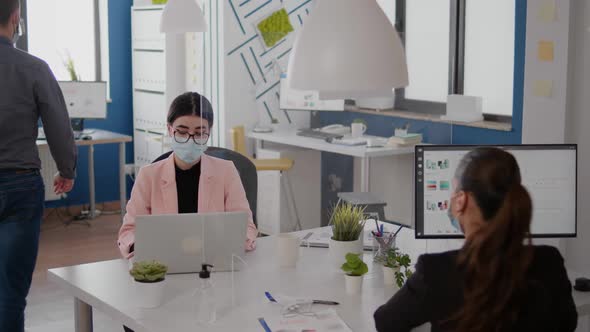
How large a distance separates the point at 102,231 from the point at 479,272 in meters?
5.06

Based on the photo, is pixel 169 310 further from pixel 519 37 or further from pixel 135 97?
pixel 135 97

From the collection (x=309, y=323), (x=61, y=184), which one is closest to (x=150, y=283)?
(x=309, y=323)

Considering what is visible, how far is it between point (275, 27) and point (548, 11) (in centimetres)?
309

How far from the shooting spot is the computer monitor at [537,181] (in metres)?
2.65

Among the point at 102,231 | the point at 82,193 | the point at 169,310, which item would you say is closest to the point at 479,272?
the point at 169,310

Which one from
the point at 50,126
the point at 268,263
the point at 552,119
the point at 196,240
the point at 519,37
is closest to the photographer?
the point at 196,240

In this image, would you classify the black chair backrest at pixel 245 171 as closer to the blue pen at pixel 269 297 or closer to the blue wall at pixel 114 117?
the blue pen at pixel 269 297

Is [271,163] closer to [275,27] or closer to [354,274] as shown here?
[275,27]

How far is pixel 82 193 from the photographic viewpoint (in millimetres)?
7133

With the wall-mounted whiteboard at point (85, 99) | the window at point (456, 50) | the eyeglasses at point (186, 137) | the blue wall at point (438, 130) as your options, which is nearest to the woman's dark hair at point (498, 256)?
the eyeglasses at point (186, 137)

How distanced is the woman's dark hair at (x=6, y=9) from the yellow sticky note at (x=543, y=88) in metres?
2.36

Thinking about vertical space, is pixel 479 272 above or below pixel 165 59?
below

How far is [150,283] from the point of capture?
7.52 feet

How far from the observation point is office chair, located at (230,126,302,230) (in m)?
5.91
